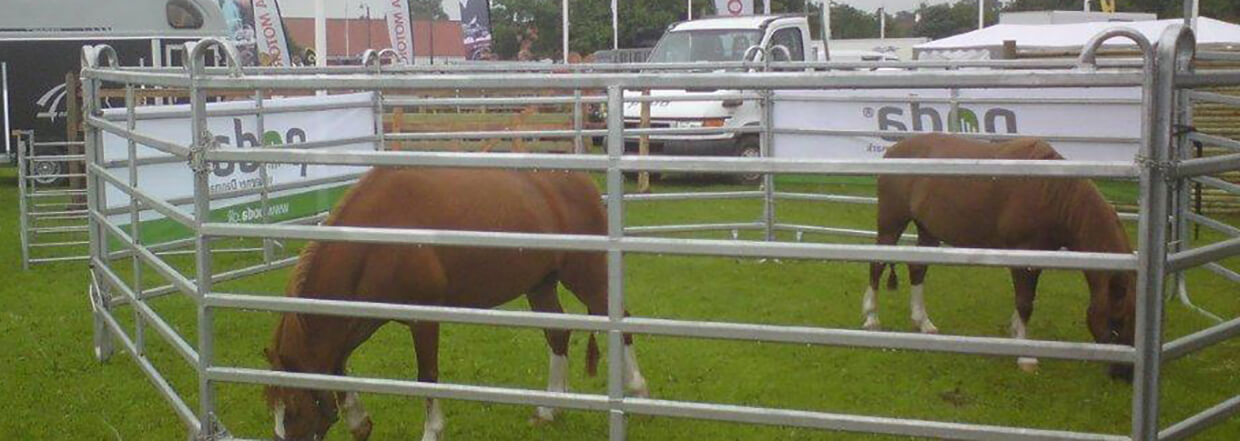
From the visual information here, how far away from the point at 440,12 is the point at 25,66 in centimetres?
6366

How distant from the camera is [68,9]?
774 inches

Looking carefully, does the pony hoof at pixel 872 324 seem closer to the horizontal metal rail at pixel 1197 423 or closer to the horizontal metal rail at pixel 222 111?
the horizontal metal rail at pixel 222 111

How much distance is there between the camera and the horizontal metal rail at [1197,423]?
3668mm

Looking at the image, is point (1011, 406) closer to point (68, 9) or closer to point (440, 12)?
point (68, 9)

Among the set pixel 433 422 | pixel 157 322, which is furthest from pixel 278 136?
pixel 433 422

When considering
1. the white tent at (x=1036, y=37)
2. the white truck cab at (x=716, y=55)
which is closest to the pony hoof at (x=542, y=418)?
the white truck cab at (x=716, y=55)

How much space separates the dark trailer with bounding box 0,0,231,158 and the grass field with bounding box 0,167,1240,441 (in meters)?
9.59

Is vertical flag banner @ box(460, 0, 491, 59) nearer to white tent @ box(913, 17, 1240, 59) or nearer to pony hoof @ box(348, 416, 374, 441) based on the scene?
white tent @ box(913, 17, 1240, 59)

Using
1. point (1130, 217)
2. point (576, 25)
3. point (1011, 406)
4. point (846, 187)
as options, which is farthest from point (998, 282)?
point (576, 25)

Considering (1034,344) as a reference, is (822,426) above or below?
below

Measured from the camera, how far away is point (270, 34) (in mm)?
28078

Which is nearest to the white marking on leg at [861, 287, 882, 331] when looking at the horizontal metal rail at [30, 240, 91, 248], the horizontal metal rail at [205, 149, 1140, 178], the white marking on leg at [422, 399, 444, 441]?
the white marking on leg at [422, 399, 444, 441]

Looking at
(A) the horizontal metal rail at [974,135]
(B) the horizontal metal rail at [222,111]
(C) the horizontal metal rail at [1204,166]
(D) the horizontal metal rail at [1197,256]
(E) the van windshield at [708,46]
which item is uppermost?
(E) the van windshield at [708,46]

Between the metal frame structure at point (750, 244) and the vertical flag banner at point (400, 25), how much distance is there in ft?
76.2
